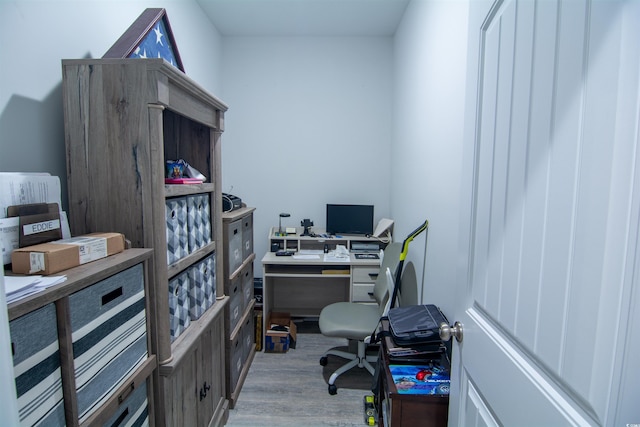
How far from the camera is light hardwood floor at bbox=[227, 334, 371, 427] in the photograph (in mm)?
1888

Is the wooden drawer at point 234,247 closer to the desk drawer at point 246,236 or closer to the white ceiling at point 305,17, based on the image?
the desk drawer at point 246,236

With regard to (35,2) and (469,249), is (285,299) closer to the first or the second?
(469,249)

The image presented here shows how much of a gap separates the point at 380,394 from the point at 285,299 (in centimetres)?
162

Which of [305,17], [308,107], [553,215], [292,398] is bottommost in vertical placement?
[292,398]

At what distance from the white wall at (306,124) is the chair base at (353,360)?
4.05 ft

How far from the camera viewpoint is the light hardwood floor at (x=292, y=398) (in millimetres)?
1888

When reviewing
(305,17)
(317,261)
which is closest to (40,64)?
(317,261)

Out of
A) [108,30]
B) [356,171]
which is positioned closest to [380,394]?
[356,171]

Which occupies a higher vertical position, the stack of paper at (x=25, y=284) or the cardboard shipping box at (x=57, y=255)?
the cardboard shipping box at (x=57, y=255)

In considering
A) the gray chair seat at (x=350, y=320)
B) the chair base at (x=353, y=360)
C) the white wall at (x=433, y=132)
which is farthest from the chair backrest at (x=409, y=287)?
the chair base at (x=353, y=360)

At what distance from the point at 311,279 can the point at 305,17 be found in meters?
2.47

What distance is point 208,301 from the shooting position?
1.60 m

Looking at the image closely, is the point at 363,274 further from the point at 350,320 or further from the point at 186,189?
the point at 186,189

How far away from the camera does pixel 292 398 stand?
81.7 inches
